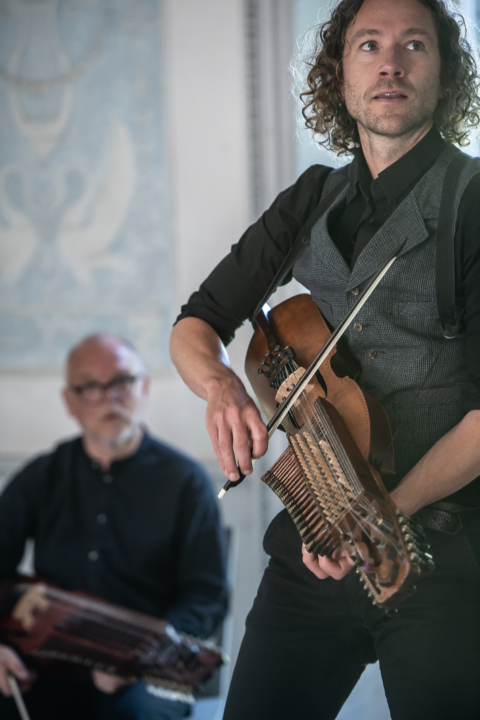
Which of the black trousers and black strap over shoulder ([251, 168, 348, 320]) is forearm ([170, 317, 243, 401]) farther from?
the black trousers

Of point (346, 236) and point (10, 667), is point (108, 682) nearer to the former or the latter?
point (10, 667)

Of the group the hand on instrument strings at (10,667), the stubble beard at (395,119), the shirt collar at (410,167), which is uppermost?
the stubble beard at (395,119)

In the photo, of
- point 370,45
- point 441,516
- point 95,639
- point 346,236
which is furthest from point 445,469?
point 95,639

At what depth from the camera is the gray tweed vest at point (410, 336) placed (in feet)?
2.51

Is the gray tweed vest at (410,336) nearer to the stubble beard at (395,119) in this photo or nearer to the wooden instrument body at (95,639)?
the stubble beard at (395,119)

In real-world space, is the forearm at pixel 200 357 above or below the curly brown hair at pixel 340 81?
below

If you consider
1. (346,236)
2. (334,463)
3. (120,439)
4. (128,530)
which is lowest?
(128,530)

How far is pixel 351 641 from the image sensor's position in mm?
808

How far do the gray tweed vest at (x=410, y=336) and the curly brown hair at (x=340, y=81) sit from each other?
92mm

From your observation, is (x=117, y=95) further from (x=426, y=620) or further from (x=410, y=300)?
(x=426, y=620)

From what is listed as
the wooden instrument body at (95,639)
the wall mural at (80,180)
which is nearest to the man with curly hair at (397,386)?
the wooden instrument body at (95,639)

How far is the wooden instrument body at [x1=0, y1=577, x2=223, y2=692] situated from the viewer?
1.78 m

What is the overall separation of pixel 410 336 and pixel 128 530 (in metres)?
1.60

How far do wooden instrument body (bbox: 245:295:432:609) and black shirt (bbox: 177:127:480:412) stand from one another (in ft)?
0.23
